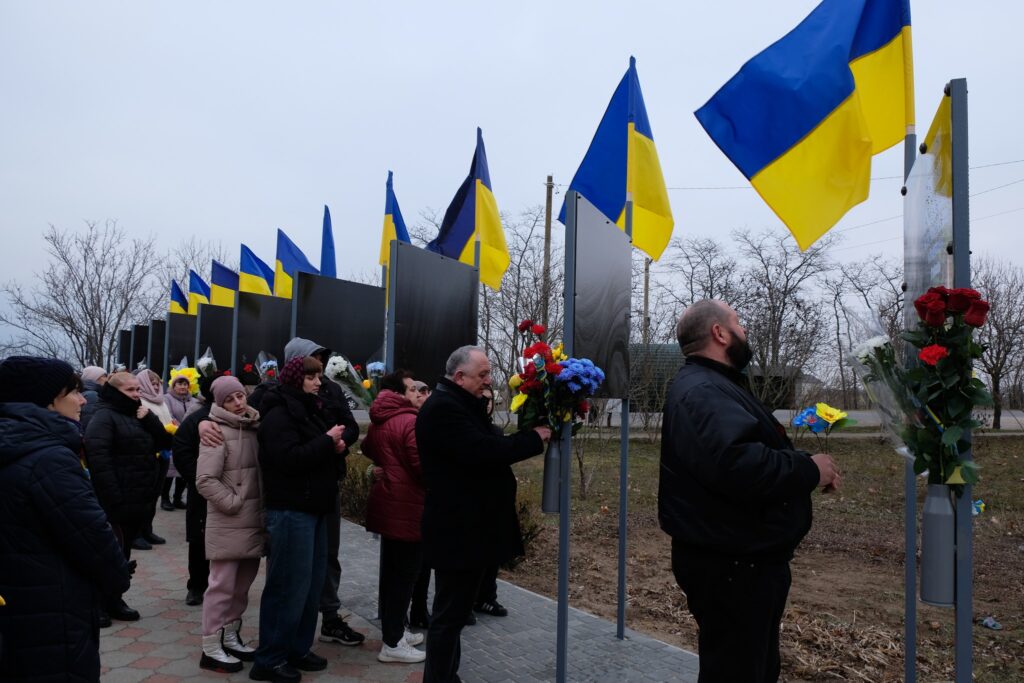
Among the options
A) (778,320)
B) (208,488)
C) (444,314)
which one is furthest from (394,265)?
(778,320)

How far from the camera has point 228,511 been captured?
4.32 m

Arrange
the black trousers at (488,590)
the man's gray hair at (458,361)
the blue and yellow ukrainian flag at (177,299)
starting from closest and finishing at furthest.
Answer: the man's gray hair at (458,361)
the black trousers at (488,590)
the blue and yellow ukrainian flag at (177,299)

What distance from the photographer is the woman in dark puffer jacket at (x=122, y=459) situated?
5.31 meters

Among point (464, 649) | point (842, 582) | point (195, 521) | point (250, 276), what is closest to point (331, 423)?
point (464, 649)

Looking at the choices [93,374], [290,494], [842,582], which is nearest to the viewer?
[290,494]

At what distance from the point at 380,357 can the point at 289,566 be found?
3.59 meters

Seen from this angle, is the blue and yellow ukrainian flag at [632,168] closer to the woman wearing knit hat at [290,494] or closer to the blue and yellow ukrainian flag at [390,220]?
the woman wearing knit hat at [290,494]

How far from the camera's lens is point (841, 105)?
13.8 feet

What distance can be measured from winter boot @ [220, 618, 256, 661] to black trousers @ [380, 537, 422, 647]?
856 mm

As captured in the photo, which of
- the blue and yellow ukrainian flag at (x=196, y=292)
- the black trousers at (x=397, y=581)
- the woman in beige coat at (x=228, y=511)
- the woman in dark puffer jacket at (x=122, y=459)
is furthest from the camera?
the blue and yellow ukrainian flag at (x=196, y=292)

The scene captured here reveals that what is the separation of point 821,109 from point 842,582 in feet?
16.5

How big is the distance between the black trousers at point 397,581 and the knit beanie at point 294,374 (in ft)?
4.08

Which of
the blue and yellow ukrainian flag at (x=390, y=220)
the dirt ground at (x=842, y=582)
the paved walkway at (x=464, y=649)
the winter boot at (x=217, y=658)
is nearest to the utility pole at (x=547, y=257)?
the dirt ground at (x=842, y=582)

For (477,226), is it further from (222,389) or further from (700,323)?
(700,323)
